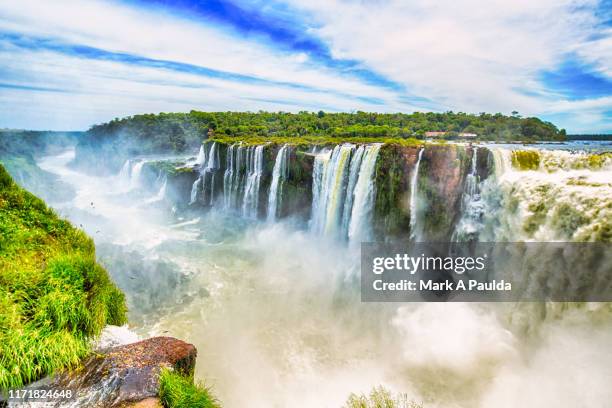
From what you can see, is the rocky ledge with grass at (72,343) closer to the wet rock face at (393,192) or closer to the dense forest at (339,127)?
the wet rock face at (393,192)

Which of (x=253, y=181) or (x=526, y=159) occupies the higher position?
(x=526, y=159)

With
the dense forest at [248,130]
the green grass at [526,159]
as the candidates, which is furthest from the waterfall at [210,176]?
the green grass at [526,159]

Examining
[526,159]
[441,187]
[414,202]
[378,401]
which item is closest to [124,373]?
[378,401]

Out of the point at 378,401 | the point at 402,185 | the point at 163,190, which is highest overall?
the point at 402,185

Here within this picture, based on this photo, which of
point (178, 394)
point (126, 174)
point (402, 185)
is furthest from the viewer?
point (126, 174)

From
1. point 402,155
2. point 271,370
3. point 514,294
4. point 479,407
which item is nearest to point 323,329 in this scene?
point 271,370

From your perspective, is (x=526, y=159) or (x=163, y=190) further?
(x=163, y=190)

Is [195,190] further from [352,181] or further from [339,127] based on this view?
[339,127]
